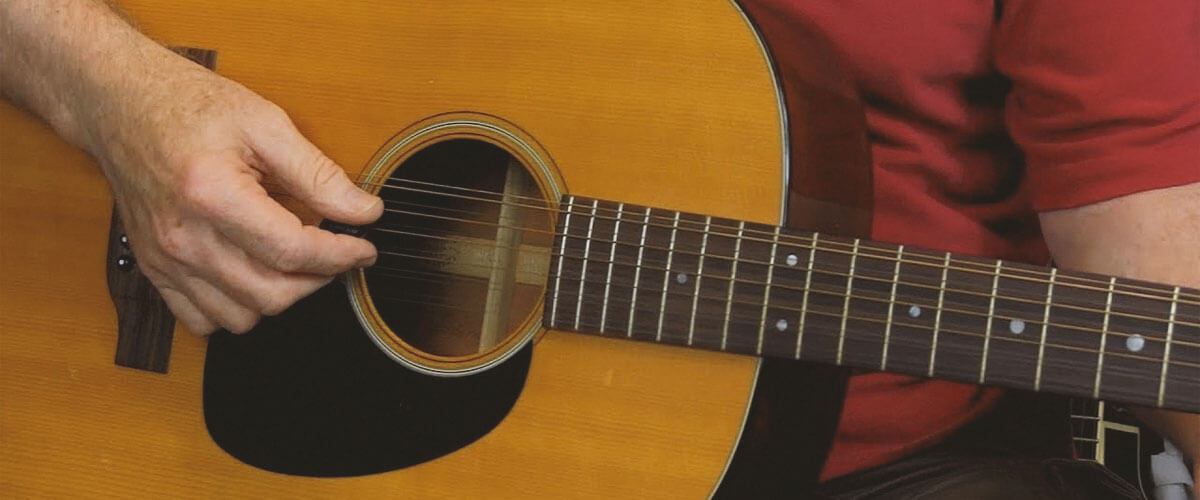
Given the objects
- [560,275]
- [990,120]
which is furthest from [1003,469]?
[560,275]

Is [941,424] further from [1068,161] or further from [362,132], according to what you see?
[362,132]

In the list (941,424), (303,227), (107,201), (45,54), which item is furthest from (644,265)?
(45,54)

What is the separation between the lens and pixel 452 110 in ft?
3.28

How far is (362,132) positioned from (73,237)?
326 mm

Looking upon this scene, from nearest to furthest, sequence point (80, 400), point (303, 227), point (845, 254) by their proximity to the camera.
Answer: point (845, 254) < point (303, 227) < point (80, 400)

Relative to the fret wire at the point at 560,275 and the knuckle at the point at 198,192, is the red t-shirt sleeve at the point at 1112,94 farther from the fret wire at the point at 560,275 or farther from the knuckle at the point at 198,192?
the knuckle at the point at 198,192

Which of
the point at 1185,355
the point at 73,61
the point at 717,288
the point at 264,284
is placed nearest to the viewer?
the point at 1185,355

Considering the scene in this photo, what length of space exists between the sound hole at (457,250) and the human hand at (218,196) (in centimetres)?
5

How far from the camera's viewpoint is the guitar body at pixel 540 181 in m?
0.92

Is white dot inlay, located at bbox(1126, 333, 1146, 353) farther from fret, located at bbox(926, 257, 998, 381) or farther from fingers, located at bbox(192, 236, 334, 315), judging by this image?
fingers, located at bbox(192, 236, 334, 315)

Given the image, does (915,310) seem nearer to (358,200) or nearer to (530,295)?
(530,295)

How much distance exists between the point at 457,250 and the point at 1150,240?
0.61 metres

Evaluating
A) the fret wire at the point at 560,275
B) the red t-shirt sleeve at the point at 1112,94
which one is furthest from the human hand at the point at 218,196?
the red t-shirt sleeve at the point at 1112,94

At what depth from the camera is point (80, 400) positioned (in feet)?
3.57
